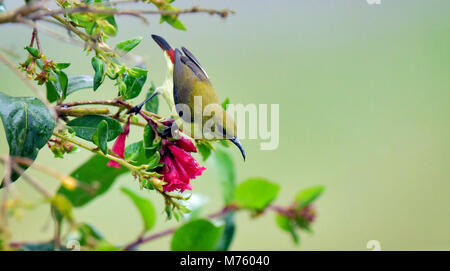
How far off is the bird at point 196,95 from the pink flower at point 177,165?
0.64 ft

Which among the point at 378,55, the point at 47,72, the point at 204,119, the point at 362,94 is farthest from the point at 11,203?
the point at 378,55

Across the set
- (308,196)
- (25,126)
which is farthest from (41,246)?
(308,196)

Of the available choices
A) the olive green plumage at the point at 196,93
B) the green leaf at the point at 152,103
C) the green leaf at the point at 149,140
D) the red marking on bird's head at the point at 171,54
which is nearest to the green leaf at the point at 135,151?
the green leaf at the point at 149,140

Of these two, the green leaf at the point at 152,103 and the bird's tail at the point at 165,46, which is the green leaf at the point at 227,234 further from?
the bird's tail at the point at 165,46

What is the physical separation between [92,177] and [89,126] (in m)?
0.20

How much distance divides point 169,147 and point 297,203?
46 centimetres

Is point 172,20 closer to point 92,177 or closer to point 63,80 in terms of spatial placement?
point 63,80

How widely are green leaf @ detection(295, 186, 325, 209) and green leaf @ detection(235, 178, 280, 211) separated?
7 cm

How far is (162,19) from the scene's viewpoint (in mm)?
504

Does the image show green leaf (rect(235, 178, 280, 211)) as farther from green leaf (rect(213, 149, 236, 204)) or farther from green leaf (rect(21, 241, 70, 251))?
green leaf (rect(21, 241, 70, 251))

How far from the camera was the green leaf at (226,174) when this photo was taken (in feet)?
3.56

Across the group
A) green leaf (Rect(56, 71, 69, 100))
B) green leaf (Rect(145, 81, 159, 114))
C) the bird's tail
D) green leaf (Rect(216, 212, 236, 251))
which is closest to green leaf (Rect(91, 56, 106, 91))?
green leaf (Rect(56, 71, 69, 100))

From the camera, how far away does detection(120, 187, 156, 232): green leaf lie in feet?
3.16

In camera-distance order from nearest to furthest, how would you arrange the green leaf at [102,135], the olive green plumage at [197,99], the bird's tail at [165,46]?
the green leaf at [102,135]
the olive green plumage at [197,99]
the bird's tail at [165,46]
